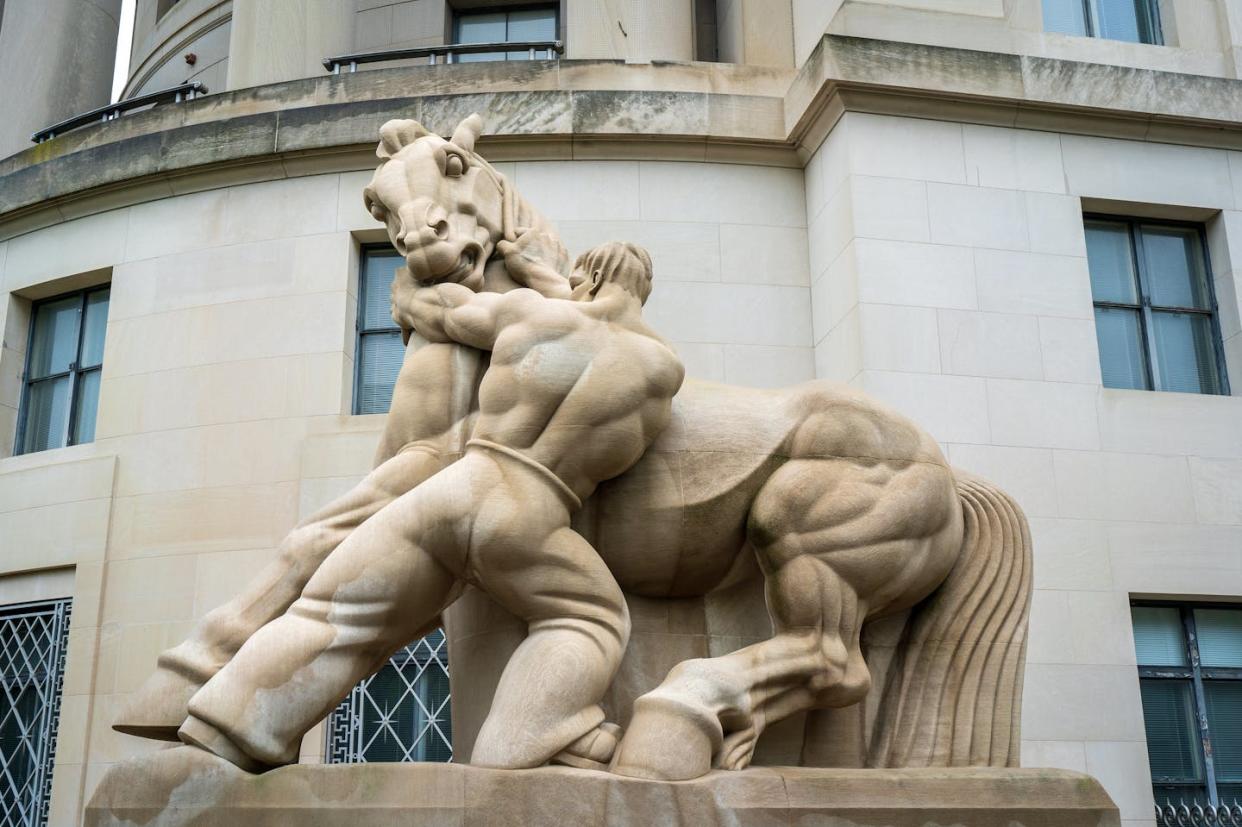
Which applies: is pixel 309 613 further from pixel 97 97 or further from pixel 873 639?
pixel 97 97

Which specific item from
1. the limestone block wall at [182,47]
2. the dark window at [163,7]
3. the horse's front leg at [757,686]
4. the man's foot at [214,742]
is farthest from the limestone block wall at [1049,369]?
the dark window at [163,7]

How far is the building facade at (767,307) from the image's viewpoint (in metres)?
11.3

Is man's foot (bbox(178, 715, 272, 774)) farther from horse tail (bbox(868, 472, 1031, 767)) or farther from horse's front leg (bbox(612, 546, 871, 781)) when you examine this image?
horse tail (bbox(868, 472, 1031, 767))

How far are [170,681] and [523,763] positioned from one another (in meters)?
1.33

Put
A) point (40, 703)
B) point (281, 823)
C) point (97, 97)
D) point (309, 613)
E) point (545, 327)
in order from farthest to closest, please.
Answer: point (97, 97)
point (40, 703)
point (545, 327)
point (309, 613)
point (281, 823)

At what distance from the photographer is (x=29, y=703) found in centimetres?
1286

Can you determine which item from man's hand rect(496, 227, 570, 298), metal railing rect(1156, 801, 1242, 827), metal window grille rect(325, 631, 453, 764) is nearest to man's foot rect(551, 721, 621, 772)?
man's hand rect(496, 227, 570, 298)

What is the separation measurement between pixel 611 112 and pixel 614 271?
8306 millimetres

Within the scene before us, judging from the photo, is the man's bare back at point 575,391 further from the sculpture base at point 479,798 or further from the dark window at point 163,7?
the dark window at point 163,7

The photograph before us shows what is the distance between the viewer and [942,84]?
1207 cm

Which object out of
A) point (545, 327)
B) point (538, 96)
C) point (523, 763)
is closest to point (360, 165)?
point (538, 96)

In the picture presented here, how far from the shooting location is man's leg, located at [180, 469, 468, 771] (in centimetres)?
411

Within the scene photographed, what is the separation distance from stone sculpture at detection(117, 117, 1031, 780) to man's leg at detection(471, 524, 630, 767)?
0.01 metres

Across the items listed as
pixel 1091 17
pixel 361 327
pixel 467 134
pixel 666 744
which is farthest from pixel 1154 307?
Answer: pixel 666 744
